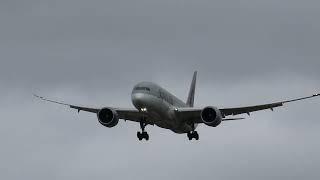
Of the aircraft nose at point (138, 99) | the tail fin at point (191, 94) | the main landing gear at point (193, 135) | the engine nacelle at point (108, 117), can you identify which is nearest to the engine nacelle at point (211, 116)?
the main landing gear at point (193, 135)

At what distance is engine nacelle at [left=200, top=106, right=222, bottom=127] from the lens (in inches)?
3684

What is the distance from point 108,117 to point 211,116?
33.3ft

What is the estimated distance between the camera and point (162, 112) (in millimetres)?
92750

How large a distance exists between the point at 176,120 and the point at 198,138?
5.44 m

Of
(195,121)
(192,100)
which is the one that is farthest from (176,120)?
(192,100)

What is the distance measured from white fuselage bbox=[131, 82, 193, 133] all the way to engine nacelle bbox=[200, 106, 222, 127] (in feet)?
8.69

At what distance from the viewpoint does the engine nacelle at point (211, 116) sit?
93.6 m

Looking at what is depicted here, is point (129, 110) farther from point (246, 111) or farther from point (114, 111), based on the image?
point (246, 111)

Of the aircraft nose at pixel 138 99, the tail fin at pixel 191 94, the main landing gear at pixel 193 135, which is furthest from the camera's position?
the tail fin at pixel 191 94

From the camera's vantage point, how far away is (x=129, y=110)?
95.4 m

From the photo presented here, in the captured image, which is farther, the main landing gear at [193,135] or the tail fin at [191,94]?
the tail fin at [191,94]

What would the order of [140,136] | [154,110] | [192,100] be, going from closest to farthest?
1. [154,110]
2. [140,136]
3. [192,100]

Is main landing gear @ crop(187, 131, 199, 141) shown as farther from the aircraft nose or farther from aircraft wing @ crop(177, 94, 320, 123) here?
the aircraft nose

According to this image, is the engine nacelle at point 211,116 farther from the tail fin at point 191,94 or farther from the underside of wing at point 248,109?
the tail fin at point 191,94
